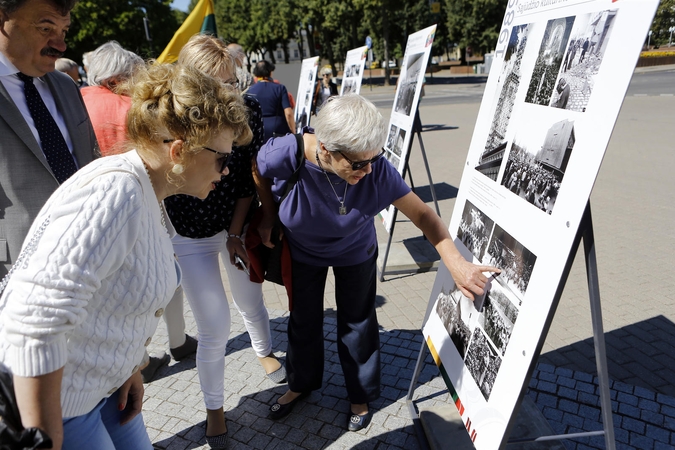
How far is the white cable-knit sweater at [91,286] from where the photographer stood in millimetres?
1036

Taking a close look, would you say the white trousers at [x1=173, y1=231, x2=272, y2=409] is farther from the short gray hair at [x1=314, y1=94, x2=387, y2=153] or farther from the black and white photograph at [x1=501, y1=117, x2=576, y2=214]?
the black and white photograph at [x1=501, y1=117, x2=576, y2=214]

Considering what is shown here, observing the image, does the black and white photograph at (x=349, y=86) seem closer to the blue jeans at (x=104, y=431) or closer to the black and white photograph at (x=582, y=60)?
the black and white photograph at (x=582, y=60)

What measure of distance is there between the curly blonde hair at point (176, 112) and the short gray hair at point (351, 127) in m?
0.59

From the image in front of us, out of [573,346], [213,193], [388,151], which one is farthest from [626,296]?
[213,193]

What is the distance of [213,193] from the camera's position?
2393mm

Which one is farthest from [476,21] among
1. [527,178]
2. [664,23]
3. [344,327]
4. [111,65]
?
[527,178]

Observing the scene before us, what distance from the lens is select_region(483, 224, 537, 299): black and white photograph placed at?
1.53 metres

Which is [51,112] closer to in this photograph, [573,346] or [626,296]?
[573,346]

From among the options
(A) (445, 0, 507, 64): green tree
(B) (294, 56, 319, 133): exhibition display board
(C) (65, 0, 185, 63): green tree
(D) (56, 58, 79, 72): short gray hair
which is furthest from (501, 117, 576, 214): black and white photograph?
(A) (445, 0, 507, 64): green tree

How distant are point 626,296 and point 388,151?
2.51 m

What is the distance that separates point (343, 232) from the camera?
2.24 meters

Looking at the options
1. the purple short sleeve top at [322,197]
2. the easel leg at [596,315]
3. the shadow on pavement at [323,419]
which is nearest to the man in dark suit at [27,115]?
the purple short sleeve top at [322,197]

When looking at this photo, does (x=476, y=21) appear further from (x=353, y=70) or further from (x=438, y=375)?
(x=438, y=375)

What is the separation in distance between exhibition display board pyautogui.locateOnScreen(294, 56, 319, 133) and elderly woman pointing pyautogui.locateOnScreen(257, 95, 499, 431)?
6217 millimetres
